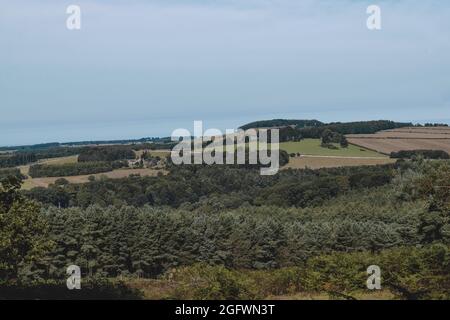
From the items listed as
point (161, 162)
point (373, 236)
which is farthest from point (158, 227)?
point (161, 162)

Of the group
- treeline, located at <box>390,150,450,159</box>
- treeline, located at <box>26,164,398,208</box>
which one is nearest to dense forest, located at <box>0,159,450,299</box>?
treeline, located at <box>26,164,398,208</box>

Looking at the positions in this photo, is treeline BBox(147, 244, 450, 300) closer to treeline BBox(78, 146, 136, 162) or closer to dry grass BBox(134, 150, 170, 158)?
dry grass BBox(134, 150, 170, 158)

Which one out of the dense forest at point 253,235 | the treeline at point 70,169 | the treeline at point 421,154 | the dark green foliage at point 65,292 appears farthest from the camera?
the treeline at point 70,169

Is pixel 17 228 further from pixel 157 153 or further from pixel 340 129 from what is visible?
pixel 340 129

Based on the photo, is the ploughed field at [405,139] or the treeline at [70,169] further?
the treeline at [70,169]

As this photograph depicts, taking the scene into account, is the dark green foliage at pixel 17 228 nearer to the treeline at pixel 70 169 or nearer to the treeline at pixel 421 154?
the treeline at pixel 421 154

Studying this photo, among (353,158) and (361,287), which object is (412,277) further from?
(353,158)

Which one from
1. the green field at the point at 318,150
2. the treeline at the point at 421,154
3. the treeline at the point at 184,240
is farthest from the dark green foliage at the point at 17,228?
the green field at the point at 318,150

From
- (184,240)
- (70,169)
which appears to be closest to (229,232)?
(184,240)
